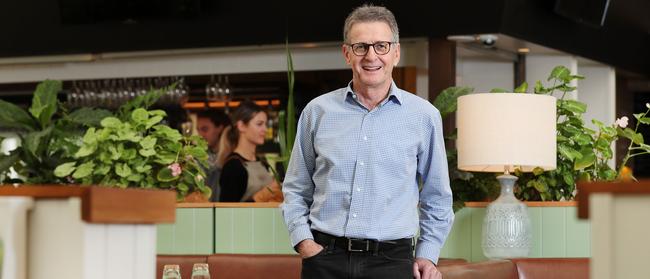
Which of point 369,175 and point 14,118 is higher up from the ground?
point 14,118

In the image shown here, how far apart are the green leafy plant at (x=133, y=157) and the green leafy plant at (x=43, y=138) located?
174mm

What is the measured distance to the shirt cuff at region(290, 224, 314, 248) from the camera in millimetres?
3436

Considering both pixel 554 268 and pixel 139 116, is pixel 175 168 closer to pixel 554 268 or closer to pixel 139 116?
pixel 139 116

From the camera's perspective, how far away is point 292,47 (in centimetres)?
899

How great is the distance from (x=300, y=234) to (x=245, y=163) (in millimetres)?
3983

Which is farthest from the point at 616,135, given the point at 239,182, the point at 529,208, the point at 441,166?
the point at 239,182

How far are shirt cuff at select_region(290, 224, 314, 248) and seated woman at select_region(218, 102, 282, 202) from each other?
364cm

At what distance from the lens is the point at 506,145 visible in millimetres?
4707

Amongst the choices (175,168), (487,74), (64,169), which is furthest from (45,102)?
(487,74)

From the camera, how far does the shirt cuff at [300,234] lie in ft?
11.3

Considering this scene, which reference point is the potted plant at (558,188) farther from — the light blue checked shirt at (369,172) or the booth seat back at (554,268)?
the light blue checked shirt at (369,172)

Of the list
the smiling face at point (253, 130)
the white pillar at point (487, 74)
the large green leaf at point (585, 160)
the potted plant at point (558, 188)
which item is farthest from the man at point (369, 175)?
the white pillar at point (487, 74)

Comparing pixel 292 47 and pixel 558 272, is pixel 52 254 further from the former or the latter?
pixel 292 47

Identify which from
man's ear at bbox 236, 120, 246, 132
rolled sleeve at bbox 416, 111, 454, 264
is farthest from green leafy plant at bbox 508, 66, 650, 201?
man's ear at bbox 236, 120, 246, 132
